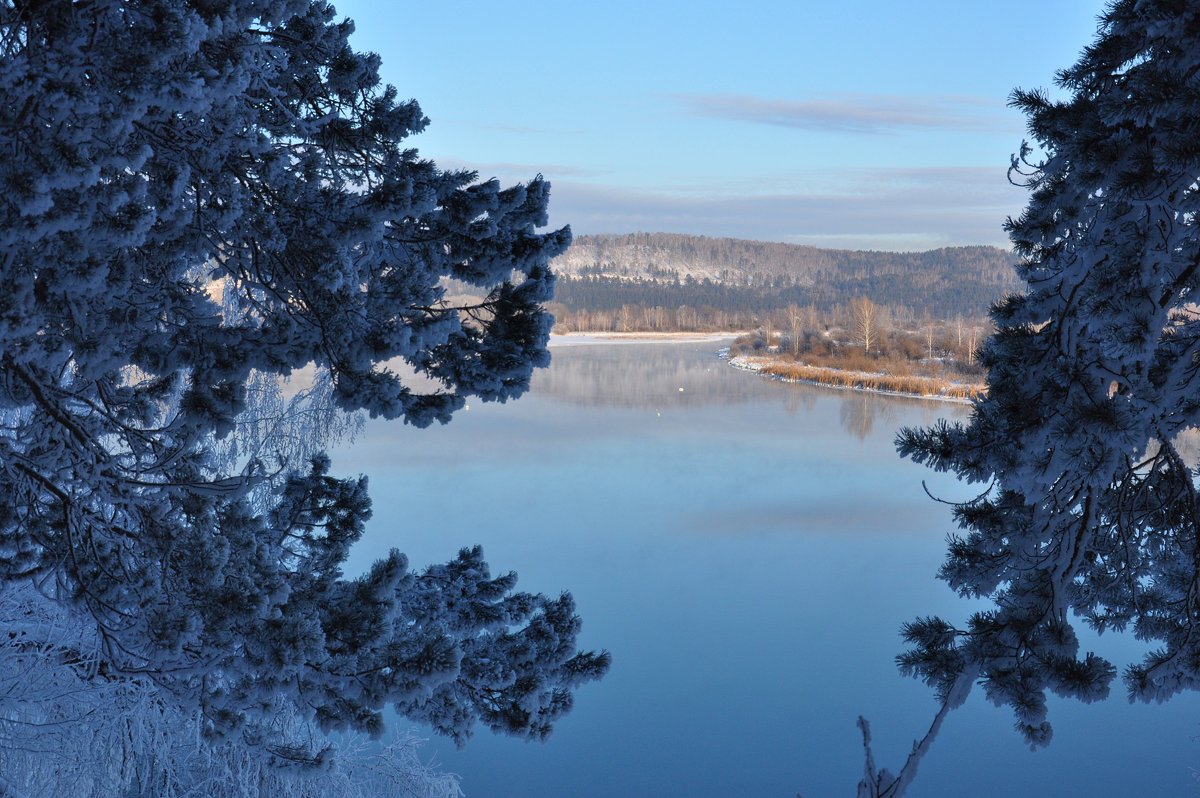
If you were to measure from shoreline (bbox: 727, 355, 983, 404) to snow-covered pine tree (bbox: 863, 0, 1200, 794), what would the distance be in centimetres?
2717

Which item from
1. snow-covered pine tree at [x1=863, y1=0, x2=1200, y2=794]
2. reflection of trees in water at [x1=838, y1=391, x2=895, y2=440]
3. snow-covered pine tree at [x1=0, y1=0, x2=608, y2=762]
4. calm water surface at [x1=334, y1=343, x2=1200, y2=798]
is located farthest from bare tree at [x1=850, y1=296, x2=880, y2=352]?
snow-covered pine tree at [x1=0, y1=0, x2=608, y2=762]

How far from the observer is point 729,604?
537 inches

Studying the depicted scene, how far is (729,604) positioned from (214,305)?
11.2 m

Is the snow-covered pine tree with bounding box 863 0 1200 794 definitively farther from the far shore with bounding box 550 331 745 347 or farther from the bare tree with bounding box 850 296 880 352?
the far shore with bounding box 550 331 745 347

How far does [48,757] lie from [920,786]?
8410 millimetres

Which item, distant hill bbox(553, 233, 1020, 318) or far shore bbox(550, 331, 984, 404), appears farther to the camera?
distant hill bbox(553, 233, 1020, 318)

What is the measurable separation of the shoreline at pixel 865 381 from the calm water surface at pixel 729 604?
1002 centimetres

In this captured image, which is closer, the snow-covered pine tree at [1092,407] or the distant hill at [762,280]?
the snow-covered pine tree at [1092,407]

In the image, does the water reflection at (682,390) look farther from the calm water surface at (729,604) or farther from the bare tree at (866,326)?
the bare tree at (866,326)

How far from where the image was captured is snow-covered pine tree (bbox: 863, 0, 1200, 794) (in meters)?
→ 3.08

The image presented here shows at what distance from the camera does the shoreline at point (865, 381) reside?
34.2 metres

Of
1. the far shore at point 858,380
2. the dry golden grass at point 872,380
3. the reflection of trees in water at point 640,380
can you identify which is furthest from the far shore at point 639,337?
the dry golden grass at point 872,380

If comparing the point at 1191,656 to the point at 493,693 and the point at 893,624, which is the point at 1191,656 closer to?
the point at 493,693

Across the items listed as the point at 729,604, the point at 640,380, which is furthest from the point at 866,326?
the point at 729,604
